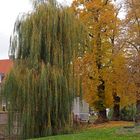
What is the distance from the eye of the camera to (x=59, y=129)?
29.6 metres

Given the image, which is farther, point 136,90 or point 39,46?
point 39,46

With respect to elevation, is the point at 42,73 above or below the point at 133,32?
below

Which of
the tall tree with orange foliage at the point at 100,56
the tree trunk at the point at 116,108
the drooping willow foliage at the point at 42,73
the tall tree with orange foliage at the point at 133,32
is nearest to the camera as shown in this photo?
the tall tree with orange foliage at the point at 133,32

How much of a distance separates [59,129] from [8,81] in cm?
479

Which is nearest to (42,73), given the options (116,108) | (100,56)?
(100,56)

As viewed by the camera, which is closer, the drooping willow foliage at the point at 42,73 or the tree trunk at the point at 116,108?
the drooping willow foliage at the point at 42,73

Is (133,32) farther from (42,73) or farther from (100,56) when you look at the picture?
(100,56)

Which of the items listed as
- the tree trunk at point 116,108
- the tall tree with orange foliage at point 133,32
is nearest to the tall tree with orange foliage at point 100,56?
the tree trunk at point 116,108

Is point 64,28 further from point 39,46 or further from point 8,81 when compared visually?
point 8,81

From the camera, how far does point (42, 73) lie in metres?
29.0

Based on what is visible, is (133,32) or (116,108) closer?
(133,32)

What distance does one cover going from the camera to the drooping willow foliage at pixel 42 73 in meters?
29.0

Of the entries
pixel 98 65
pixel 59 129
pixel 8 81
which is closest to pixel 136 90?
pixel 59 129

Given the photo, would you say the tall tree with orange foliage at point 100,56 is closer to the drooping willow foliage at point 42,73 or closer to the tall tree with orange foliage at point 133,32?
the drooping willow foliage at point 42,73
